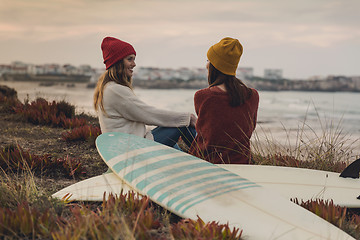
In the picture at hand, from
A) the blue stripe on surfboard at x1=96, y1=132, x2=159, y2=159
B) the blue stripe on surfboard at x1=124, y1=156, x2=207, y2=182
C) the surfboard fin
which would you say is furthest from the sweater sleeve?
the surfboard fin

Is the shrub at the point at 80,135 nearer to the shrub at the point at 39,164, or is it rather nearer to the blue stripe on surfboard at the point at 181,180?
the shrub at the point at 39,164

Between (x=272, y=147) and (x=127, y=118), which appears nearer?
(x=127, y=118)

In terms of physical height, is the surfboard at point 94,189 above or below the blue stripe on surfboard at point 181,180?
below

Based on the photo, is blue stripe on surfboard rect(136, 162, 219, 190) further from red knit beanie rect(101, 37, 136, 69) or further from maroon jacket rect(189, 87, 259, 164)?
red knit beanie rect(101, 37, 136, 69)

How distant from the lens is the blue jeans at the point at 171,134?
4535mm

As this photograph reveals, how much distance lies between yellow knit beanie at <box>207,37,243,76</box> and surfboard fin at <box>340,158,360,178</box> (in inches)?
64.4

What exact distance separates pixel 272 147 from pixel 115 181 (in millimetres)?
2153

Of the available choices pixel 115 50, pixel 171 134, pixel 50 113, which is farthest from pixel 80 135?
pixel 115 50

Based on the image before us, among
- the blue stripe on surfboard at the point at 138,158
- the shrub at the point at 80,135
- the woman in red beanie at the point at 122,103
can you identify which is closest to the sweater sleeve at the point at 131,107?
the woman in red beanie at the point at 122,103

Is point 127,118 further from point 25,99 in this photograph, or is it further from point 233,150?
point 25,99

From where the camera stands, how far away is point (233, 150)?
4.17 metres

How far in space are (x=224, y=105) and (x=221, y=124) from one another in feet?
0.63

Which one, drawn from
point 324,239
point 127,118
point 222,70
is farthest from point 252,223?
point 127,118

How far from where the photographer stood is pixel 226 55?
12.9 feet
